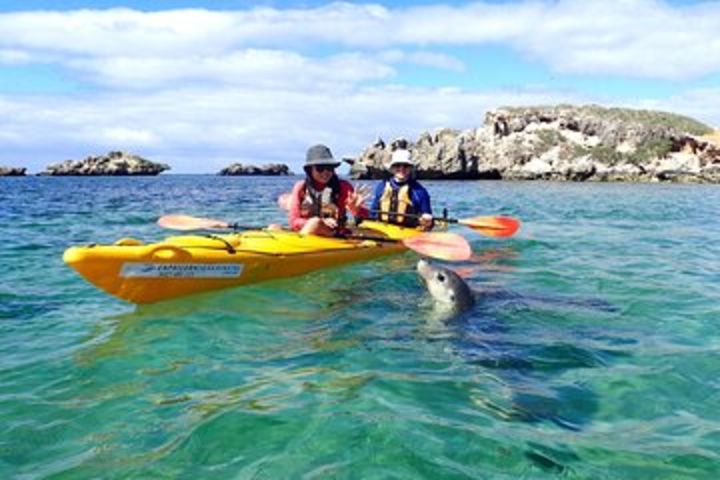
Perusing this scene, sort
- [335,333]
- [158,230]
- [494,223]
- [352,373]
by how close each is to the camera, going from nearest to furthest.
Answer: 1. [352,373]
2. [335,333]
3. [494,223]
4. [158,230]

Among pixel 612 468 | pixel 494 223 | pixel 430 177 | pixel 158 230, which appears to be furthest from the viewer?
pixel 430 177

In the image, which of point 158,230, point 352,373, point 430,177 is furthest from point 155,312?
point 430,177

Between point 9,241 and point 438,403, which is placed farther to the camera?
point 9,241

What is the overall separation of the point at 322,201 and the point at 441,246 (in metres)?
2.01

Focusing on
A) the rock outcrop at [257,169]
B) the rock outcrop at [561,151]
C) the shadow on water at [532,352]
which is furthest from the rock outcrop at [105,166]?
the shadow on water at [532,352]

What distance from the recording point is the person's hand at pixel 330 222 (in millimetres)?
10992

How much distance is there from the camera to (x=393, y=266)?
445 inches

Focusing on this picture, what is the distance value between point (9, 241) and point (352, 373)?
12462 millimetres

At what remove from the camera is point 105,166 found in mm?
121812

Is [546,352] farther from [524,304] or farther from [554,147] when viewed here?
[554,147]

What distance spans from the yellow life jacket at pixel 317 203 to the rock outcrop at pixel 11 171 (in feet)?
407

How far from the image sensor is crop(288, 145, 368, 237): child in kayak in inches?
426

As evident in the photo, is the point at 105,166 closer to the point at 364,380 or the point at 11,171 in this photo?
the point at 11,171

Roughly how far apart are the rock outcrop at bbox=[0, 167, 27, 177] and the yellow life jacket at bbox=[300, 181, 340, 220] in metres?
124
